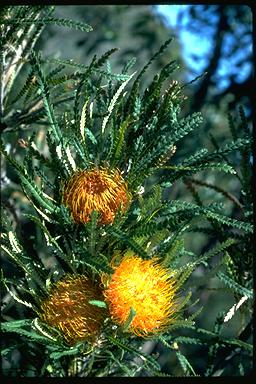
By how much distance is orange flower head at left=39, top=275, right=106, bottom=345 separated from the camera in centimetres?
83

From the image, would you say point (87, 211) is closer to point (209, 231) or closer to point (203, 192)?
point (209, 231)

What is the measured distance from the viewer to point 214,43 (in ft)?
7.54

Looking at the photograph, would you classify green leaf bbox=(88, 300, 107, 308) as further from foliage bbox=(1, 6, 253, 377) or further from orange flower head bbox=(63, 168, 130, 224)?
orange flower head bbox=(63, 168, 130, 224)

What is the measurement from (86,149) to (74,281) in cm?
19

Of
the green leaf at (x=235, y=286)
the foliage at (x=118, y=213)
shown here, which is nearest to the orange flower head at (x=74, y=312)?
the foliage at (x=118, y=213)

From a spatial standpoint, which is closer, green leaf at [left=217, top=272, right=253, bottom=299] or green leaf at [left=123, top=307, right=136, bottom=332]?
green leaf at [left=123, top=307, right=136, bottom=332]

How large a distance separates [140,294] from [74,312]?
0.10 m

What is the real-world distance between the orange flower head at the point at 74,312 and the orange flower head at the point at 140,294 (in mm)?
31

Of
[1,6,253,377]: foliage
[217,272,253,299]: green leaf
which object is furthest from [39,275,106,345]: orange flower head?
[217,272,253,299]: green leaf

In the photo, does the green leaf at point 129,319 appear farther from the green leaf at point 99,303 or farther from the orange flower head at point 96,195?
the orange flower head at point 96,195

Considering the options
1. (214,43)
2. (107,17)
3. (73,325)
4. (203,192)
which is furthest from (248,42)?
Answer: (73,325)

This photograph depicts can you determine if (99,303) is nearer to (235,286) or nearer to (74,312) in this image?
(74,312)

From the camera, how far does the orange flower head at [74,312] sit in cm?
83

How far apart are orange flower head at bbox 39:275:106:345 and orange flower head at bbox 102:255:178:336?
0.10ft
